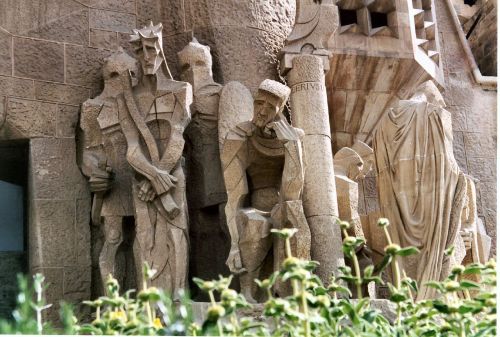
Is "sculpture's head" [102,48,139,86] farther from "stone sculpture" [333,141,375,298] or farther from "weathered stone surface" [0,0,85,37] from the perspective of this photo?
"stone sculpture" [333,141,375,298]

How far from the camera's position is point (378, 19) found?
1035cm

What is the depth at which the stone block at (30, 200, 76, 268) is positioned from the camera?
9.12 m

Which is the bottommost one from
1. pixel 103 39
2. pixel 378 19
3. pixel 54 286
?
pixel 54 286

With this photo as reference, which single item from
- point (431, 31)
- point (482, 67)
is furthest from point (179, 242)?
point (482, 67)

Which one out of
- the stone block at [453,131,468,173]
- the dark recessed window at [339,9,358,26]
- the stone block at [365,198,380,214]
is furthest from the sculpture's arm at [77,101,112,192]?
the stone block at [453,131,468,173]

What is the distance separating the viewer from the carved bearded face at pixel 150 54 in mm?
8859

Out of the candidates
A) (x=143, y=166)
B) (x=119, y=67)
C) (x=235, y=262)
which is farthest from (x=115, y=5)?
(x=235, y=262)

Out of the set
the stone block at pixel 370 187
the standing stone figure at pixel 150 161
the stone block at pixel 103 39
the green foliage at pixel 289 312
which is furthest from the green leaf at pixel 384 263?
the stone block at pixel 370 187

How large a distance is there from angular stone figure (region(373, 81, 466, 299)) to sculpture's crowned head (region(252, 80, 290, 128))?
105 centimetres

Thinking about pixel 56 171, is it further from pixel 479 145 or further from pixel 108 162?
pixel 479 145

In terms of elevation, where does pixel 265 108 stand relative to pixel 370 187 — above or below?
above

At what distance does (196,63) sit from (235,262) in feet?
6.44

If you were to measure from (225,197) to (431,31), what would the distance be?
114 inches

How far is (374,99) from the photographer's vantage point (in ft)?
33.8
